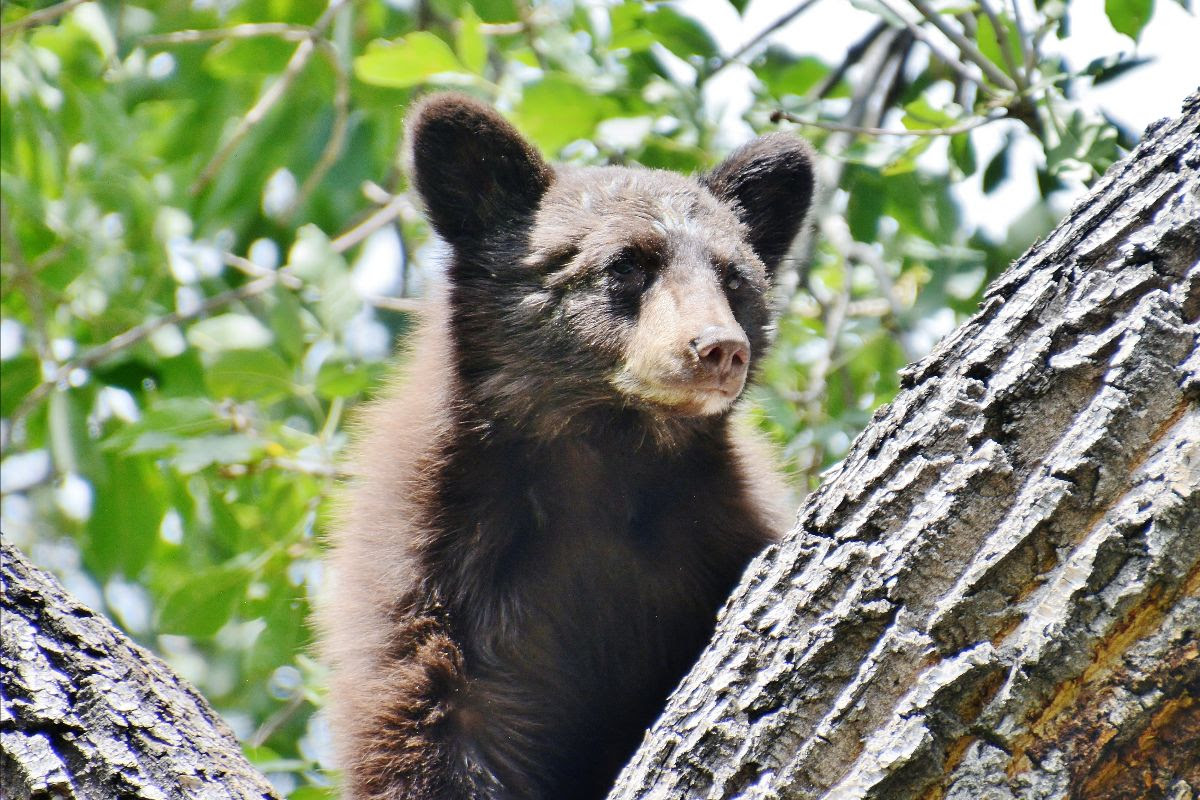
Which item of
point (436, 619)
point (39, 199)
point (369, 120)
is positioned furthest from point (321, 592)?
point (369, 120)

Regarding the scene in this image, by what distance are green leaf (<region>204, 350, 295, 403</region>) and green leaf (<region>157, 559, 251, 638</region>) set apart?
3.25 feet

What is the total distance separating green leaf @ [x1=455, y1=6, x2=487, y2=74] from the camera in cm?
688

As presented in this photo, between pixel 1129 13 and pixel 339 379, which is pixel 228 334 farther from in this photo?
pixel 1129 13

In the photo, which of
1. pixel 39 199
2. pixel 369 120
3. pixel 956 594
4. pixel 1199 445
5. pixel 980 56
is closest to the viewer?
pixel 1199 445

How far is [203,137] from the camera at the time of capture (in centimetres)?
913

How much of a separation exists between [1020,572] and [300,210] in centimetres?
761

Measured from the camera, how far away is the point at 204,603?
21.6ft

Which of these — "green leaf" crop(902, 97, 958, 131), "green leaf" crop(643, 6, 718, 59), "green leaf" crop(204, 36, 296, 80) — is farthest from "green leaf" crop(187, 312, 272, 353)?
"green leaf" crop(902, 97, 958, 131)

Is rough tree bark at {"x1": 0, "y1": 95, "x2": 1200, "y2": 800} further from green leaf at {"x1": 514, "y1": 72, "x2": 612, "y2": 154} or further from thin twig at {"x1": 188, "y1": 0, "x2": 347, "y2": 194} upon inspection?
thin twig at {"x1": 188, "y1": 0, "x2": 347, "y2": 194}

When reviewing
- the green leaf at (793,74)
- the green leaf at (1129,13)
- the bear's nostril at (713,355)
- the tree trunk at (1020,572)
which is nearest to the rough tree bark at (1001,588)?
the tree trunk at (1020,572)

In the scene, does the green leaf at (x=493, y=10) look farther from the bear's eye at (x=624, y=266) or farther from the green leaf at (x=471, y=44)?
the bear's eye at (x=624, y=266)

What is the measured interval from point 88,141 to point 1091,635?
6.38 m

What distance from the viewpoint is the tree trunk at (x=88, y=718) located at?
3490mm

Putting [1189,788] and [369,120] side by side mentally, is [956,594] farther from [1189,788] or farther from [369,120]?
[369,120]
